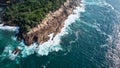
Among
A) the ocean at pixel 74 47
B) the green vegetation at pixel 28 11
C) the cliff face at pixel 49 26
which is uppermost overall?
the green vegetation at pixel 28 11

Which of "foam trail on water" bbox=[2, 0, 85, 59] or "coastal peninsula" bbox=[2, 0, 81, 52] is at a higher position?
"coastal peninsula" bbox=[2, 0, 81, 52]

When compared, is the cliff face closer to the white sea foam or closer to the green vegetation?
the green vegetation

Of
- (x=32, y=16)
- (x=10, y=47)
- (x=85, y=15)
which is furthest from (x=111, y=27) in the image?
(x=10, y=47)

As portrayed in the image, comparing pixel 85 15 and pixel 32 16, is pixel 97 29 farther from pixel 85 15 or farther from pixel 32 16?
pixel 32 16

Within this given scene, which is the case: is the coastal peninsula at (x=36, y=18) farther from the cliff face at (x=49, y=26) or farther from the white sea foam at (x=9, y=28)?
the white sea foam at (x=9, y=28)

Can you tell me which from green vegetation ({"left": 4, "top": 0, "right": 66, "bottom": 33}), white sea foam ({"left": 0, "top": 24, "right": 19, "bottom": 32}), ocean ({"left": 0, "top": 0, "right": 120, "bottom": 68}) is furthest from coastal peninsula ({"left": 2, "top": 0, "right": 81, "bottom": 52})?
ocean ({"left": 0, "top": 0, "right": 120, "bottom": 68})

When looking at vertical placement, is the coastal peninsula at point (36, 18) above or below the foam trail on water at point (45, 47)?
above

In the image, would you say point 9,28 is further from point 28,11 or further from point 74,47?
point 74,47

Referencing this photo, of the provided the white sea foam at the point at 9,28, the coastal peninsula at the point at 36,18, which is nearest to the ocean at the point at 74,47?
the white sea foam at the point at 9,28
